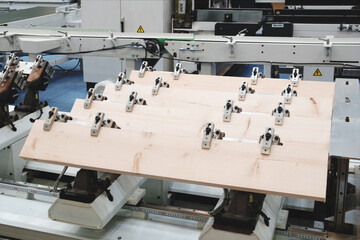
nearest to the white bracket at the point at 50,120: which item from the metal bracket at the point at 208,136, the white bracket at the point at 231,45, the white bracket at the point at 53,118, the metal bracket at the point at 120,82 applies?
the white bracket at the point at 53,118

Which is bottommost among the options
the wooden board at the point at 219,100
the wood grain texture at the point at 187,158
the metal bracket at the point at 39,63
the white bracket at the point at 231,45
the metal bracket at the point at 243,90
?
the wood grain texture at the point at 187,158

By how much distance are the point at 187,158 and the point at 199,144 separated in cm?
8

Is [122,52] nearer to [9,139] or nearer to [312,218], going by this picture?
[9,139]

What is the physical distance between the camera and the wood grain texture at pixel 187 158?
186 cm

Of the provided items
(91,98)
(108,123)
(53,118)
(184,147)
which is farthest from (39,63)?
(184,147)

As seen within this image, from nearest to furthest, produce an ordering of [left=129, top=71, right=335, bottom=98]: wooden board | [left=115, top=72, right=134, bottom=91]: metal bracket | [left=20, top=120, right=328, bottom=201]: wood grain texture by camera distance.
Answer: [left=20, top=120, right=328, bottom=201]: wood grain texture → [left=129, top=71, right=335, bottom=98]: wooden board → [left=115, top=72, right=134, bottom=91]: metal bracket

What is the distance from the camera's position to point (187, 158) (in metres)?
2.02

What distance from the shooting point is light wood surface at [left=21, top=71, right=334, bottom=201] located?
1.89 metres

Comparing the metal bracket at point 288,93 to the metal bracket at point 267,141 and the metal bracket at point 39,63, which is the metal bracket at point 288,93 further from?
the metal bracket at point 39,63

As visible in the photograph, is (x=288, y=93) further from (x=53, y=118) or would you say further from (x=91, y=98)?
(x=53, y=118)

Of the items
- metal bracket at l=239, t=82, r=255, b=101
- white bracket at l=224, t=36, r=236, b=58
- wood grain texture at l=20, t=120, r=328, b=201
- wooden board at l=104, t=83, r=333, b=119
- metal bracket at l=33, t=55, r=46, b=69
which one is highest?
white bracket at l=224, t=36, r=236, b=58

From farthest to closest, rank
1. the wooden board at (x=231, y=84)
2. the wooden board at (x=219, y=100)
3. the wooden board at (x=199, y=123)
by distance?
1. the wooden board at (x=231, y=84)
2. the wooden board at (x=219, y=100)
3. the wooden board at (x=199, y=123)

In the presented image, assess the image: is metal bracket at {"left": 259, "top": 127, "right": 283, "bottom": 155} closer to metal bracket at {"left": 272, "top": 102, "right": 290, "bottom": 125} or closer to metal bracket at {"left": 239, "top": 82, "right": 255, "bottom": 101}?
metal bracket at {"left": 272, "top": 102, "right": 290, "bottom": 125}

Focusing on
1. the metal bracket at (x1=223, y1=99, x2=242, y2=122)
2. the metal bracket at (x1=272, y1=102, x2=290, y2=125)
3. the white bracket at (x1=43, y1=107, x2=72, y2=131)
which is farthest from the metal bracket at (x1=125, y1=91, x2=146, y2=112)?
the metal bracket at (x1=272, y1=102, x2=290, y2=125)
